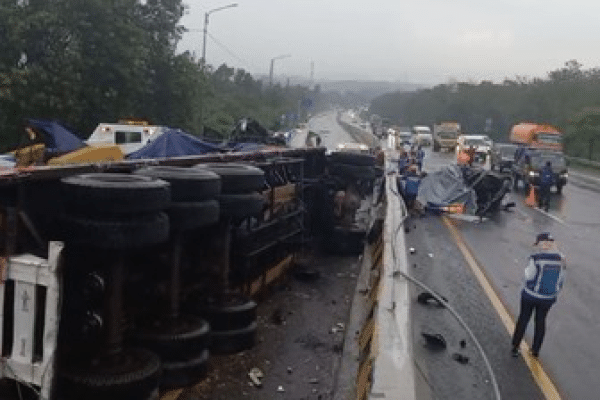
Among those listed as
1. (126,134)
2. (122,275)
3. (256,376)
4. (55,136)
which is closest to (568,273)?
(256,376)

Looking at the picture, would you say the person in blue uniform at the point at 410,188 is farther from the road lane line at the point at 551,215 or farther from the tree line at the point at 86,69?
the tree line at the point at 86,69

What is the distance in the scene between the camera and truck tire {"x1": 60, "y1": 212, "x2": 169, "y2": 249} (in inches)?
192

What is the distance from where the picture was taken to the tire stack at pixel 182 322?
18.9 ft

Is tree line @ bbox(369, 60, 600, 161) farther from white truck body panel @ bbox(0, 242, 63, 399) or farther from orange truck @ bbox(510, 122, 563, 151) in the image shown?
white truck body panel @ bbox(0, 242, 63, 399)

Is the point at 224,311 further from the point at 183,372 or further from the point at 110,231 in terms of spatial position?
the point at 110,231

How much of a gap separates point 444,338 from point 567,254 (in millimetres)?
8740

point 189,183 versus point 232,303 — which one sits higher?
point 189,183

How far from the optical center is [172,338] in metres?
5.77

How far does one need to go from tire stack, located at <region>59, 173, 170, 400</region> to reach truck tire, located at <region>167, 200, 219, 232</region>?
57cm

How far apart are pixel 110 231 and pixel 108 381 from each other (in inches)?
39.3

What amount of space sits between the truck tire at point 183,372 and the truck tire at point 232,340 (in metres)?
0.66

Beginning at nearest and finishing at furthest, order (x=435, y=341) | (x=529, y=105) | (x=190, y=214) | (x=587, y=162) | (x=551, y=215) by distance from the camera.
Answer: (x=190, y=214) < (x=435, y=341) < (x=551, y=215) < (x=587, y=162) < (x=529, y=105)

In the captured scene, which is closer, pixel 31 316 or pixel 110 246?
pixel 31 316

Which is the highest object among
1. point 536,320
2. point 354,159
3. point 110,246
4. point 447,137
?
point 447,137
